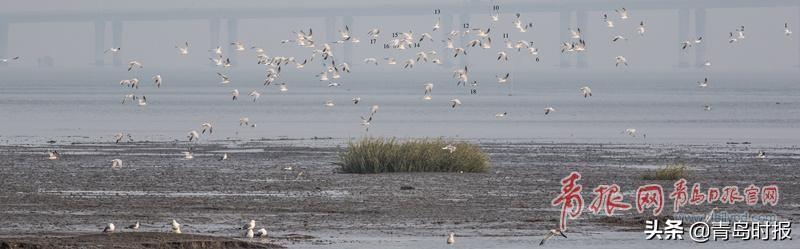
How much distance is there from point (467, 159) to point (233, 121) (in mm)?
37620

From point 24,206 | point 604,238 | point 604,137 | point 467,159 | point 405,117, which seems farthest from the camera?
point 405,117

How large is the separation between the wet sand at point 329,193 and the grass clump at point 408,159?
39cm

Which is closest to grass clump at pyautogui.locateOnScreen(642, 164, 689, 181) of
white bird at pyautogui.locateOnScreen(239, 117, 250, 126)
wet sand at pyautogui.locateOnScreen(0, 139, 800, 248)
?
wet sand at pyautogui.locateOnScreen(0, 139, 800, 248)

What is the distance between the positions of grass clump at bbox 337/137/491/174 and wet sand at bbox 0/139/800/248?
39 centimetres

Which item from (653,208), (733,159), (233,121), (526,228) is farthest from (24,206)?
(233,121)

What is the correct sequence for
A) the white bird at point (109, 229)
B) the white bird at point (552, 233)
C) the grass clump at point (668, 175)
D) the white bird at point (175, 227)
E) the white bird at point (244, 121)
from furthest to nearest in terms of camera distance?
the white bird at point (244, 121), the grass clump at point (668, 175), the white bird at point (552, 233), the white bird at point (175, 227), the white bird at point (109, 229)

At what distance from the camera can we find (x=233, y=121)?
227ft

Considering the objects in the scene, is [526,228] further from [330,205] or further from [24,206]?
[24,206]

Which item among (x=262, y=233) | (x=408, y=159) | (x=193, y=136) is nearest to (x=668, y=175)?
(x=408, y=159)

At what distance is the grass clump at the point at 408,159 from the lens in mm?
31922

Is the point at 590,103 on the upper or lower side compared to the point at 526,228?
upper

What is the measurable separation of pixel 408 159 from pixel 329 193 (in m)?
5.03

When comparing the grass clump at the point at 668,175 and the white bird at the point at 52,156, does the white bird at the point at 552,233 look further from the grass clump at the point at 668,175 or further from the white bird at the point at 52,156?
the white bird at the point at 52,156

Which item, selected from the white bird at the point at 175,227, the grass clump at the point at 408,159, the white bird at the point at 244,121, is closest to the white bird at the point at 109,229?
the white bird at the point at 175,227
